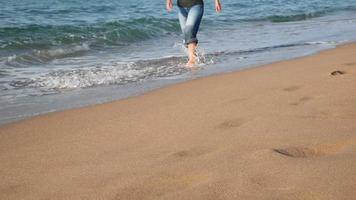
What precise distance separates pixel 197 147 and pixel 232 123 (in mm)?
477

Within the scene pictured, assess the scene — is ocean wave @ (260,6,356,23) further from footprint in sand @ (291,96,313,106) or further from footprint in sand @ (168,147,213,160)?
footprint in sand @ (168,147,213,160)

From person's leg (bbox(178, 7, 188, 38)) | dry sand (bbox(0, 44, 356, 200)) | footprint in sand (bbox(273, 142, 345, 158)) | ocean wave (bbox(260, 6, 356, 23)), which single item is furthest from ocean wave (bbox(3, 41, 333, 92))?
ocean wave (bbox(260, 6, 356, 23))

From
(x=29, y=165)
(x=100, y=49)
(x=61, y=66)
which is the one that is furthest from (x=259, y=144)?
(x=100, y=49)

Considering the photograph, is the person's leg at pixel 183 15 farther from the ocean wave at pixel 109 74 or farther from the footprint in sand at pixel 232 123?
the footprint in sand at pixel 232 123

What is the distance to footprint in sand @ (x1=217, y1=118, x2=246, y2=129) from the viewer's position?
2893 mm

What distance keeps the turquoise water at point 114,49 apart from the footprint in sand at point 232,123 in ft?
5.26

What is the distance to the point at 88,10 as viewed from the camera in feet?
51.0

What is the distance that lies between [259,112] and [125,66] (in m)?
3.46

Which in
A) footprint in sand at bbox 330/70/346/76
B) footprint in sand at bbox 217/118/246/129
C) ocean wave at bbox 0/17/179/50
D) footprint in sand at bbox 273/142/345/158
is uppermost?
footprint in sand at bbox 273/142/345/158

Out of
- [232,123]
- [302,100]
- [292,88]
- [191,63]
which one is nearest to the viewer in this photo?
[232,123]

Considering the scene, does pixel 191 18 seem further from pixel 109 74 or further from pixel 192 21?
pixel 109 74

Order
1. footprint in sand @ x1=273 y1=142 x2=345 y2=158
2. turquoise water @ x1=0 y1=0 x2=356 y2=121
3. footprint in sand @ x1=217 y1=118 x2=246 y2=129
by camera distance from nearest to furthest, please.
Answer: footprint in sand @ x1=273 y1=142 x2=345 y2=158 < footprint in sand @ x1=217 y1=118 x2=246 y2=129 < turquoise water @ x1=0 y1=0 x2=356 y2=121

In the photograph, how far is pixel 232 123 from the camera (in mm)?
2957

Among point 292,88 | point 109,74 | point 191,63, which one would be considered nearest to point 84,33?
point 191,63
